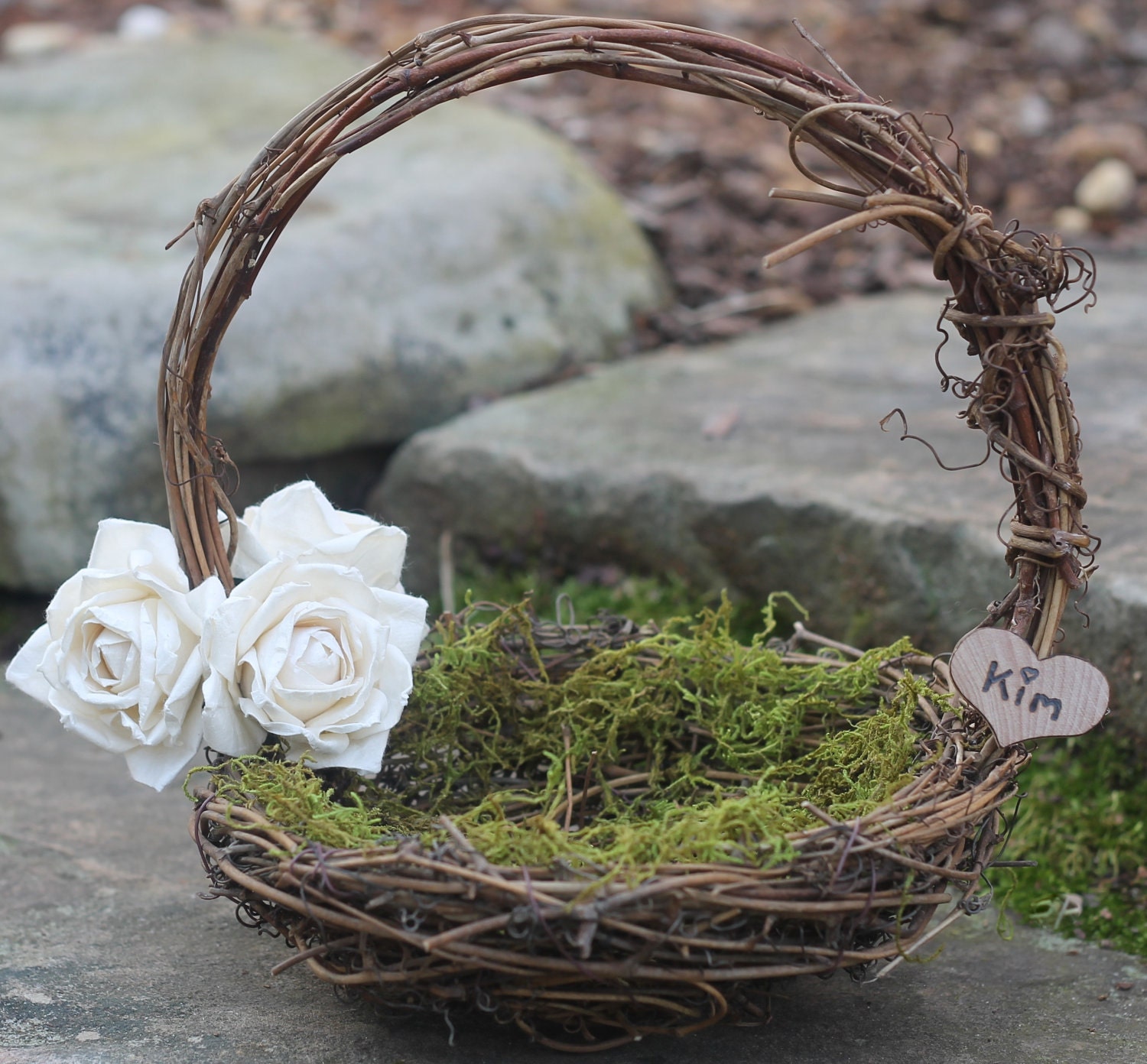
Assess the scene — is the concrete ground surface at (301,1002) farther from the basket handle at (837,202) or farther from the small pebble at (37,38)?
the small pebble at (37,38)

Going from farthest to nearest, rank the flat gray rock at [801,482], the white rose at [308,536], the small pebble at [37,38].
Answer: the small pebble at [37,38] < the flat gray rock at [801,482] < the white rose at [308,536]

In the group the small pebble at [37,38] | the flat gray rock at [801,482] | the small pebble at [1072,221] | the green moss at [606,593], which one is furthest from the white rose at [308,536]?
the small pebble at [37,38]

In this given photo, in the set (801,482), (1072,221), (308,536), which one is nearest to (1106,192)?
(1072,221)

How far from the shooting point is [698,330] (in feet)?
10.7

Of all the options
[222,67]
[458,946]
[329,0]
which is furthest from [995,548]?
[329,0]

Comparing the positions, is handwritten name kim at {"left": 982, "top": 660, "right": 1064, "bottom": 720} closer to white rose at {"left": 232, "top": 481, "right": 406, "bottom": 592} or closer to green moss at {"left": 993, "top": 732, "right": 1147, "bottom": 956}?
green moss at {"left": 993, "top": 732, "right": 1147, "bottom": 956}

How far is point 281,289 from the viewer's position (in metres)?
2.74

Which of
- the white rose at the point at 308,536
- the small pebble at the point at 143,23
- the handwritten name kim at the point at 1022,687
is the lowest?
the handwritten name kim at the point at 1022,687

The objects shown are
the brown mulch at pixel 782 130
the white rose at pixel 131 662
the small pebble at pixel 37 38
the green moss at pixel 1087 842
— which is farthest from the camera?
the small pebble at pixel 37 38

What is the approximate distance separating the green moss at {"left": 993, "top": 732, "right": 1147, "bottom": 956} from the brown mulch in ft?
5.52

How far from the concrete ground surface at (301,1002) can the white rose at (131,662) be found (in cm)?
24

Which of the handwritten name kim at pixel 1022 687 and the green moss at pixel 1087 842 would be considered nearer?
the handwritten name kim at pixel 1022 687

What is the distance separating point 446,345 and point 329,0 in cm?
292

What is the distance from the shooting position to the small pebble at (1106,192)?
3.86 meters
